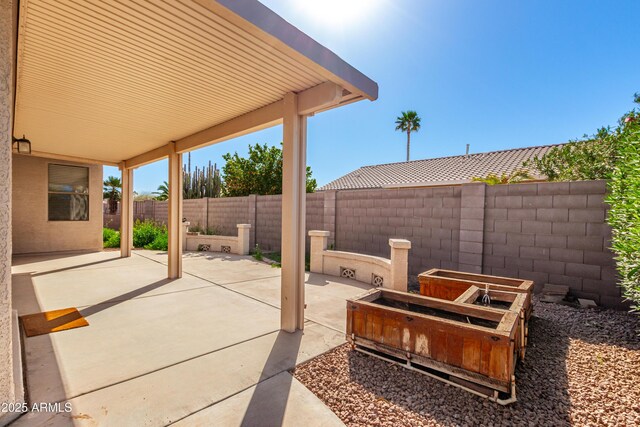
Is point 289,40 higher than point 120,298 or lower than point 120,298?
higher

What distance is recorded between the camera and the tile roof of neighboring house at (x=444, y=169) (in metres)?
12.1

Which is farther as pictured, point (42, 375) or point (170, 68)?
point (170, 68)

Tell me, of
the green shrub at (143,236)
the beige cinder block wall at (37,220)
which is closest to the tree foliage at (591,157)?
the green shrub at (143,236)

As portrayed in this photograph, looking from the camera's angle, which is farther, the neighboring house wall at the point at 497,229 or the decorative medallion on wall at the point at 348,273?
the decorative medallion on wall at the point at 348,273

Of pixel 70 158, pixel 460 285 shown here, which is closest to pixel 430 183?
pixel 460 285

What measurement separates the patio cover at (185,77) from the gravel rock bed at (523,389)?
4.03ft

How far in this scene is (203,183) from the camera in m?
19.4

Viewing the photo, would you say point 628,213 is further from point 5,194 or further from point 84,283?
point 84,283

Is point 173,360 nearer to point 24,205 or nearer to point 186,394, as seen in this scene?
point 186,394

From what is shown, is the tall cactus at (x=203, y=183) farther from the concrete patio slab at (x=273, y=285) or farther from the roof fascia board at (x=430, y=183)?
the roof fascia board at (x=430, y=183)

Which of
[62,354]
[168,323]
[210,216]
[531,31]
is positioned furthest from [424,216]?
[210,216]

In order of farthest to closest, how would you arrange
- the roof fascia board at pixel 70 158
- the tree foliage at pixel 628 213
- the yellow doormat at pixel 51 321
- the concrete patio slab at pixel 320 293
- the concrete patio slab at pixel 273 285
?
1. the roof fascia board at pixel 70 158
2. the concrete patio slab at pixel 273 285
3. the concrete patio slab at pixel 320 293
4. the yellow doormat at pixel 51 321
5. the tree foliage at pixel 628 213

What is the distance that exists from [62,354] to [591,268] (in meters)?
6.79

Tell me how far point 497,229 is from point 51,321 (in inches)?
271
